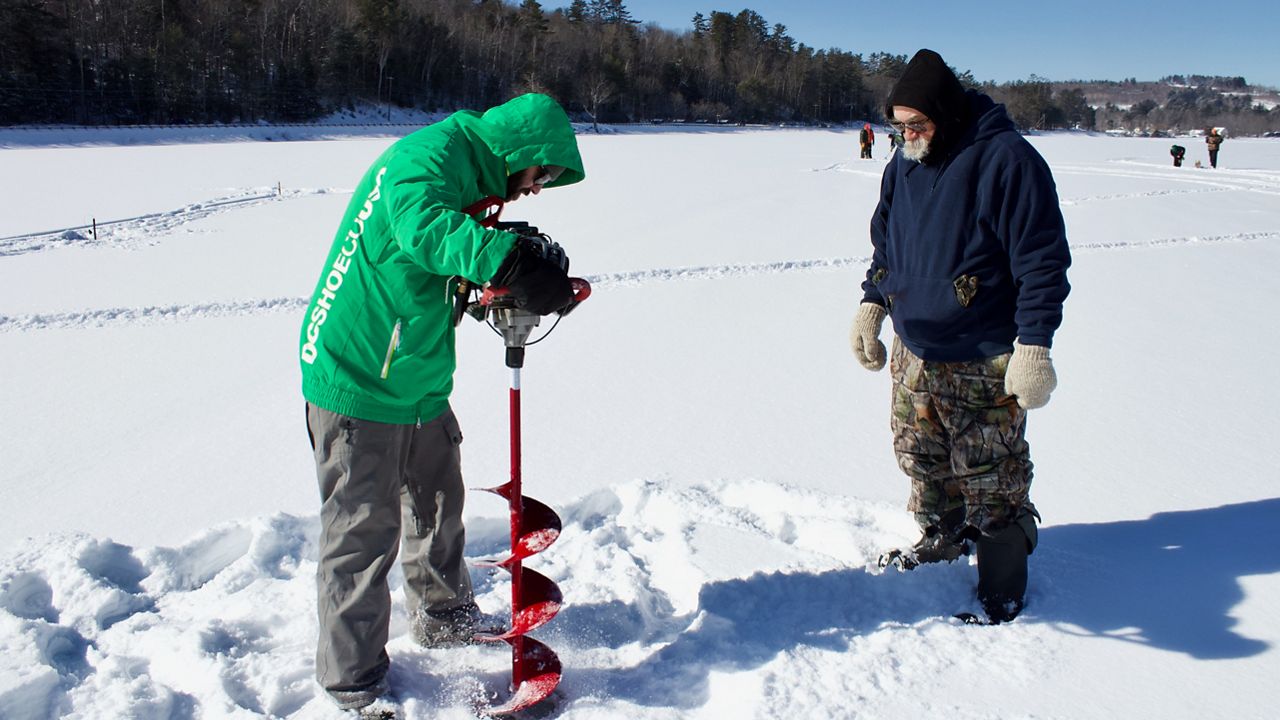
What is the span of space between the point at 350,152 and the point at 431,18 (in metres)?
40.3

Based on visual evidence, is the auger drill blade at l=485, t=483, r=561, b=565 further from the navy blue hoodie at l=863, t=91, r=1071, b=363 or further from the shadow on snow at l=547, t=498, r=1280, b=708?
the navy blue hoodie at l=863, t=91, r=1071, b=363

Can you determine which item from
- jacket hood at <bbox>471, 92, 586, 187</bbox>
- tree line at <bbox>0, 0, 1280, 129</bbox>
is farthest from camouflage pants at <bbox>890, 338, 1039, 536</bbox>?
tree line at <bbox>0, 0, 1280, 129</bbox>

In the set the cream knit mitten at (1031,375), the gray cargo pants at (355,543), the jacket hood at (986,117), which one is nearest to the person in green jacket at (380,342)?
the gray cargo pants at (355,543)

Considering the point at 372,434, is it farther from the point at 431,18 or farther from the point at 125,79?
the point at 431,18

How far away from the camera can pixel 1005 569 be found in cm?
250

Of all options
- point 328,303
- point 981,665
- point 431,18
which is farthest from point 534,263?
point 431,18

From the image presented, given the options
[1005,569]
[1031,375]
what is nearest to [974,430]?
[1031,375]

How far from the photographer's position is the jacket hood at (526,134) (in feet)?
6.76

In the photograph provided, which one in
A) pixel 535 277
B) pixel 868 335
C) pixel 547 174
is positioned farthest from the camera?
pixel 868 335

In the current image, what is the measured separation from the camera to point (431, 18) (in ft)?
197

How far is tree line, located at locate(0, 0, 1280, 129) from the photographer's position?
36.1 m

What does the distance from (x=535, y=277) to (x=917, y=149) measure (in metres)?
1.22

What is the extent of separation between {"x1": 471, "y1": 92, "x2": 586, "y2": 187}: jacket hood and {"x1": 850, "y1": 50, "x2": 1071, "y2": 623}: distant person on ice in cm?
97

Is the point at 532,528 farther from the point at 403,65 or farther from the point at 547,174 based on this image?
the point at 403,65
